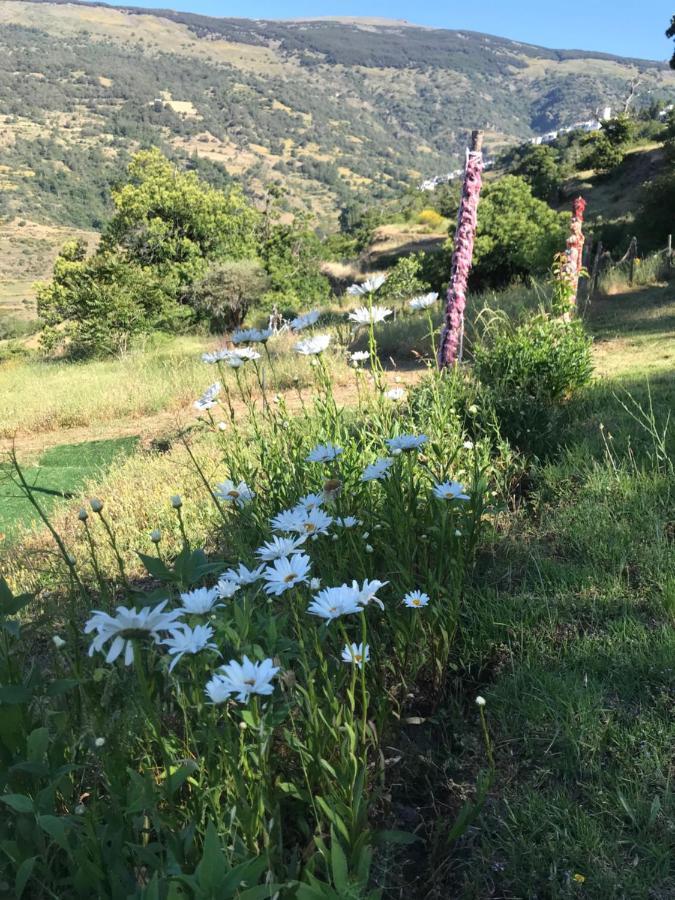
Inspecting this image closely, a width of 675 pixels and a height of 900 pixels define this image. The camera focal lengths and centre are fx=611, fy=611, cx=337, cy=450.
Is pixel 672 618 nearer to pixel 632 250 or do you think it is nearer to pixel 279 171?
pixel 632 250

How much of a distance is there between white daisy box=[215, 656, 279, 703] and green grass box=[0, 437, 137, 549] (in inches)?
160

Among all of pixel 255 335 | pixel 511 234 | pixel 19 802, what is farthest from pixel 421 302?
pixel 511 234

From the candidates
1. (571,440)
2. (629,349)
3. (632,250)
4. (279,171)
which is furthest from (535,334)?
(279,171)

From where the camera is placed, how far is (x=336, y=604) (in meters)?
1.09

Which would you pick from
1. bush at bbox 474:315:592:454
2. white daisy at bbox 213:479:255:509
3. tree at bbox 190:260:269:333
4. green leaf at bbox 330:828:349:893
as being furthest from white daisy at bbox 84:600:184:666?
tree at bbox 190:260:269:333

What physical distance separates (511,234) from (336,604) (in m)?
18.6

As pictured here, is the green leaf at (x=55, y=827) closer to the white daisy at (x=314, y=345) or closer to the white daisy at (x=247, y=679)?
the white daisy at (x=247, y=679)

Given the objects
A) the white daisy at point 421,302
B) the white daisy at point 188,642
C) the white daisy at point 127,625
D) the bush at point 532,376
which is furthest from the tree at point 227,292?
the white daisy at point 127,625

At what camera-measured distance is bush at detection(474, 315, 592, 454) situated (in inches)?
146

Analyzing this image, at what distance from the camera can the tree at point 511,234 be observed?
609 inches

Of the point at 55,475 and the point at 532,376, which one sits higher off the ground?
the point at 532,376

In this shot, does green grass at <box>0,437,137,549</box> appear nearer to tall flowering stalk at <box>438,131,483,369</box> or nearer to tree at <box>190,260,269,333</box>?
tall flowering stalk at <box>438,131,483,369</box>

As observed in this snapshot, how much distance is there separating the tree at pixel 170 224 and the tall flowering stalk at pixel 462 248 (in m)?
19.5

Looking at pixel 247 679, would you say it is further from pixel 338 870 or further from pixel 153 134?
pixel 153 134
